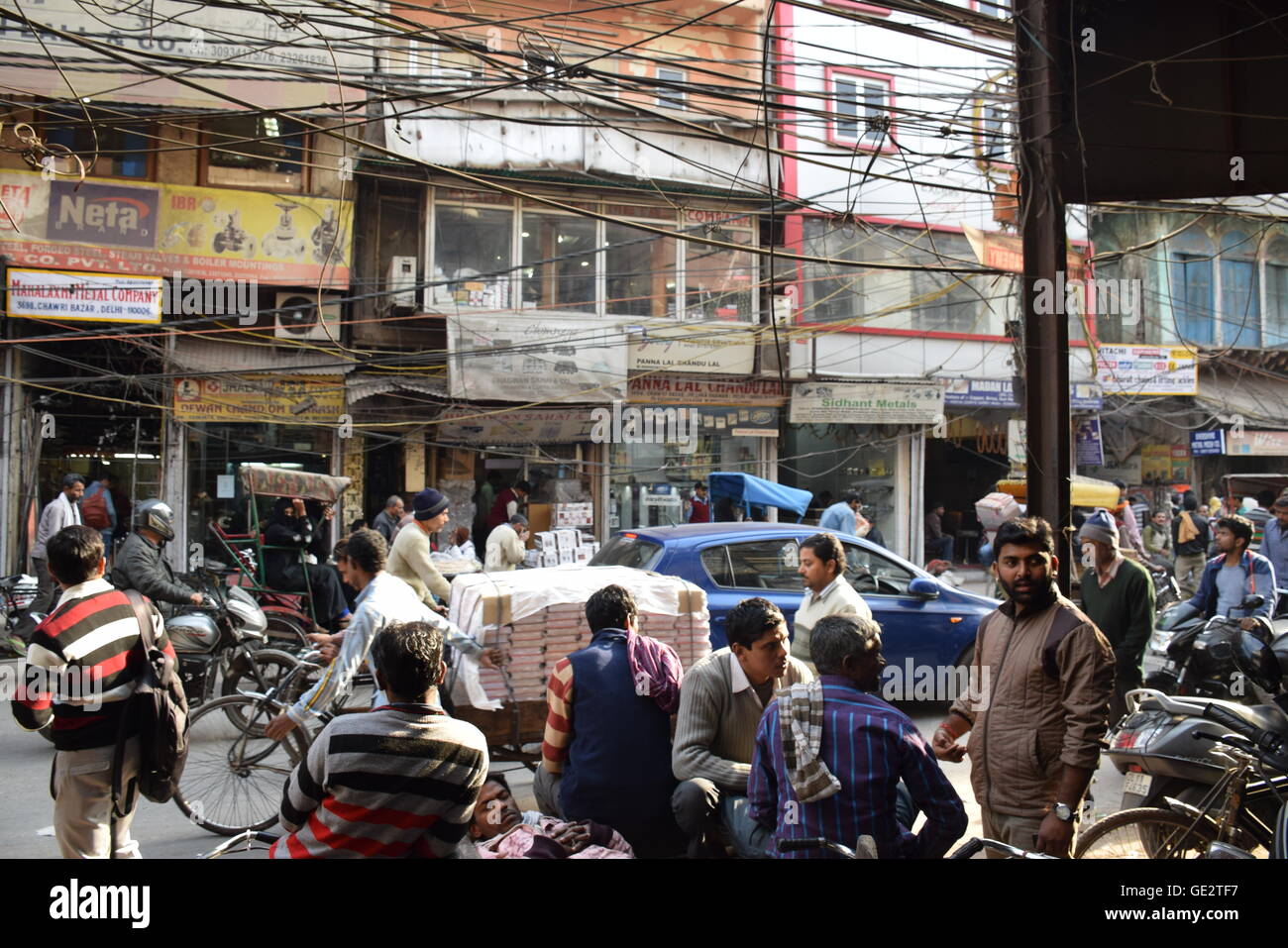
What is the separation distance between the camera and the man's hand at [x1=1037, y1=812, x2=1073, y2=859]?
3.19 meters

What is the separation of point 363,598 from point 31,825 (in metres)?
2.44

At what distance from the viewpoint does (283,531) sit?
359 inches

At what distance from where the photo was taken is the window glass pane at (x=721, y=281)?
1622 cm

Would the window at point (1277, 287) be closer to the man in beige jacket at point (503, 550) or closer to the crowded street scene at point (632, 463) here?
the crowded street scene at point (632, 463)

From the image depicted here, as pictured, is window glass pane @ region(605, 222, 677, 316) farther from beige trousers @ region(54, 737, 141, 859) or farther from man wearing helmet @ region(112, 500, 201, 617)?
beige trousers @ region(54, 737, 141, 859)

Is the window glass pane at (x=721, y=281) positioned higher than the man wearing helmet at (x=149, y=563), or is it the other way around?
the window glass pane at (x=721, y=281)

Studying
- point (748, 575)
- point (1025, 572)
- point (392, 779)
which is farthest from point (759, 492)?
point (392, 779)

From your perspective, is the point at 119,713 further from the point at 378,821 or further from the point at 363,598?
the point at 378,821

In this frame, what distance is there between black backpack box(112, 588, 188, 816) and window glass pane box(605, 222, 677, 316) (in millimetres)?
12812

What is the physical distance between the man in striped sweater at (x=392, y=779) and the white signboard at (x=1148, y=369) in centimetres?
1840

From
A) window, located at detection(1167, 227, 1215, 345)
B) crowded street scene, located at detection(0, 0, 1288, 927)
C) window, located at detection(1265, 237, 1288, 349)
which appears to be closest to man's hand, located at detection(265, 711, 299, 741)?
Answer: crowded street scene, located at detection(0, 0, 1288, 927)

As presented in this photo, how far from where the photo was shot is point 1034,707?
10.9ft
